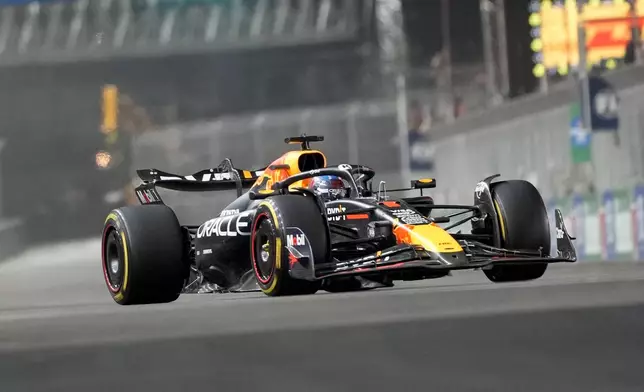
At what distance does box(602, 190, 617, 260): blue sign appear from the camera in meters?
23.5

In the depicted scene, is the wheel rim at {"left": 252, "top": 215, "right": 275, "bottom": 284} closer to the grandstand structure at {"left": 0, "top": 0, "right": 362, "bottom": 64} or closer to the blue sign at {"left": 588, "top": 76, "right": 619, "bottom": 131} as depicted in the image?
the blue sign at {"left": 588, "top": 76, "right": 619, "bottom": 131}

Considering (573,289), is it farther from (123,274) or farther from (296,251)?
(123,274)

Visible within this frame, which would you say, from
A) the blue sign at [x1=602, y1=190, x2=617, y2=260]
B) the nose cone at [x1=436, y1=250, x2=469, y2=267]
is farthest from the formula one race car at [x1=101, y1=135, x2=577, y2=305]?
the blue sign at [x1=602, y1=190, x2=617, y2=260]

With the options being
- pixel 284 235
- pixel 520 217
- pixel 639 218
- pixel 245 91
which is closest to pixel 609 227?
pixel 639 218

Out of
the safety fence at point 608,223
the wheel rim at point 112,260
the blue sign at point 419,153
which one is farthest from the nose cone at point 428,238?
the blue sign at point 419,153

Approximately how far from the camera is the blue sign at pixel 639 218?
74.2 ft

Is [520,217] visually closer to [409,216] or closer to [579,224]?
[409,216]

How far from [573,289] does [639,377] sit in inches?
232

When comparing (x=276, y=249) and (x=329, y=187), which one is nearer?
(x=276, y=249)

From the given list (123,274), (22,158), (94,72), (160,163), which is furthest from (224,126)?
(123,274)

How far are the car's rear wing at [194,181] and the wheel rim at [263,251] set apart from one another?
2327mm

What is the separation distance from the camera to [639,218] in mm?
22734

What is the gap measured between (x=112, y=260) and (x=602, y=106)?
1784 cm

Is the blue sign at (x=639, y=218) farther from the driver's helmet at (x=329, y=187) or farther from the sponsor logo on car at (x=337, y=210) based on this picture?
the sponsor logo on car at (x=337, y=210)
